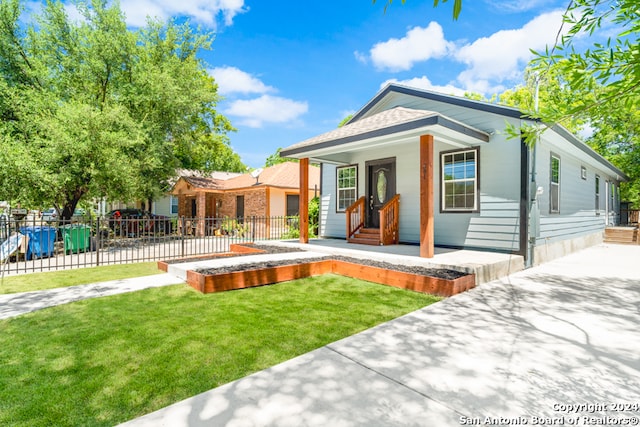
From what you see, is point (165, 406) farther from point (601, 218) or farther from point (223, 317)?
point (601, 218)

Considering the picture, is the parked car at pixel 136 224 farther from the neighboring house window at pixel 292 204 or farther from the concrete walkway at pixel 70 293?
the neighboring house window at pixel 292 204

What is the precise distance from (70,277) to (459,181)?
8.94 meters

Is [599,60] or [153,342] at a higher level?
[599,60]

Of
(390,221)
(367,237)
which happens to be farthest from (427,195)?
(367,237)

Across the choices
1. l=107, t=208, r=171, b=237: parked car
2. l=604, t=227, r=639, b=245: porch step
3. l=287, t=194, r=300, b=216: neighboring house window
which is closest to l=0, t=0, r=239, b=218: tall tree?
l=107, t=208, r=171, b=237: parked car

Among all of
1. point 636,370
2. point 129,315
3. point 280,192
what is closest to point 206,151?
point 280,192

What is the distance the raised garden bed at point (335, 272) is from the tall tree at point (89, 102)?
25.8 ft

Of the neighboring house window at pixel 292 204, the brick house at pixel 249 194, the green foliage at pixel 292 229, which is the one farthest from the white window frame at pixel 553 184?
the neighboring house window at pixel 292 204

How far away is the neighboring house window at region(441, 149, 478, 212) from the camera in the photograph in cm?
755

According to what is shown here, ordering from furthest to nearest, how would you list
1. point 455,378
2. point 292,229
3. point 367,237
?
1. point 292,229
2. point 367,237
3. point 455,378

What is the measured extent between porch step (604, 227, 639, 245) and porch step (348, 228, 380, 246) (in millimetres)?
11215

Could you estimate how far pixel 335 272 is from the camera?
651cm

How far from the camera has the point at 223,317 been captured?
3.74m

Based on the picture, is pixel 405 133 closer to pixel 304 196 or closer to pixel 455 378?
pixel 304 196
